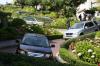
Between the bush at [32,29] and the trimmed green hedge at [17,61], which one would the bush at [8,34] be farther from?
the trimmed green hedge at [17,61]

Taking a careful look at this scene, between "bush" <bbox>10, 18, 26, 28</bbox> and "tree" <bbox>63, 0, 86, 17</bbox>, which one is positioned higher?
"bush" <bbox>10, 18, 26, 28</bbox>

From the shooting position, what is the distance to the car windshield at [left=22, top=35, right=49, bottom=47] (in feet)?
60.6

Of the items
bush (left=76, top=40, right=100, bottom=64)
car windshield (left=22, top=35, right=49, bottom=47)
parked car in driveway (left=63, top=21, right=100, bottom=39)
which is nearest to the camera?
→ bush (left=76, top=40, right=100, bottom=64)

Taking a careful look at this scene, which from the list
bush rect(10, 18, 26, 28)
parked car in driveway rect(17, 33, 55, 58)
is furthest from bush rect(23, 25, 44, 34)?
parked car in driveway rect(17, 33, 55, 58)

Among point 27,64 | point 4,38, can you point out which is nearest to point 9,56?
point 27,64

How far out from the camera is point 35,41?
18859mm

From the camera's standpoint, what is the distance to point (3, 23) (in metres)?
38.3

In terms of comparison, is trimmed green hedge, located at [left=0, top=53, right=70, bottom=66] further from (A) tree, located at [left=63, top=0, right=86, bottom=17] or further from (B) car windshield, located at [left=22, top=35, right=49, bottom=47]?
(A) tree, located at [left=63, top=0, right=86, bottom=17]

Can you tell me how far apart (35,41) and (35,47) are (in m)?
1.06

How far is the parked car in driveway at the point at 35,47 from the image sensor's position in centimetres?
1719

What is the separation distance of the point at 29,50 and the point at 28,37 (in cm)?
208

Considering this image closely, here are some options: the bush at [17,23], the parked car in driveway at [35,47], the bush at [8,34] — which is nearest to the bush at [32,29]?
the bush at [17,23]

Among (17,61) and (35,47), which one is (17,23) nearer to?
(35,47)

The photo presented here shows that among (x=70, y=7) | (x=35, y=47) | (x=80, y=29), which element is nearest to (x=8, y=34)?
(x=80, y=29)
